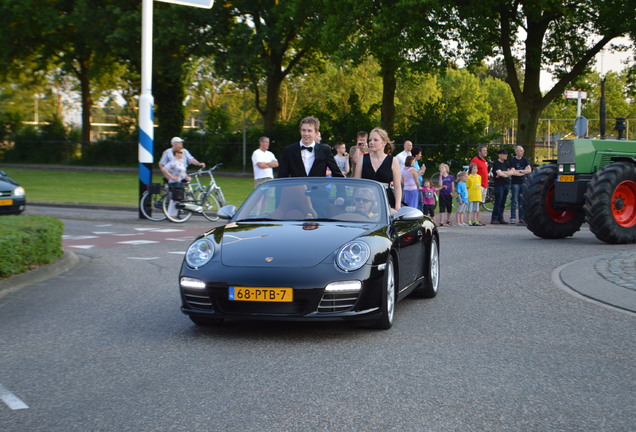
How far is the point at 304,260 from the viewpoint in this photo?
661 centimetres

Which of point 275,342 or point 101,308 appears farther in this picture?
point 101,308

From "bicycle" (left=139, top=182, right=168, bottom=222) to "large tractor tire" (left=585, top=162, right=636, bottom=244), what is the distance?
928cm

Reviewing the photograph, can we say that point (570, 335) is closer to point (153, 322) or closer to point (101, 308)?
point (153, 322)

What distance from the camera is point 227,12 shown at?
141 feet

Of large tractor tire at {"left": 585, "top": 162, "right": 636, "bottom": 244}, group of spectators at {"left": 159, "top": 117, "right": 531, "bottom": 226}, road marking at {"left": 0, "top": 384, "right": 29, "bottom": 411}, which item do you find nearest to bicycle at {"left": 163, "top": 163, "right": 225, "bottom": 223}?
group of spectators at {"left": 159, "top": 117, "right": 531, "bottom": 226}

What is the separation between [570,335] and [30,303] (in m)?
5.07

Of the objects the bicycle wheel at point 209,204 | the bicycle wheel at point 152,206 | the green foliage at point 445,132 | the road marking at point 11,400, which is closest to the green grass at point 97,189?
the bicycle wheel at point 209,204

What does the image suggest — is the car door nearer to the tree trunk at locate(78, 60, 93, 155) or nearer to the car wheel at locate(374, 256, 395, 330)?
the car wheel at locate(374, 256, 395, 330)

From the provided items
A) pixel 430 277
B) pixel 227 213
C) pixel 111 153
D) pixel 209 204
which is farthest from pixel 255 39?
pixel 227 213

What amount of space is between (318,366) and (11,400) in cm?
194

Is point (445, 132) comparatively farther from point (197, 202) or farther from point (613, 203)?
point (613, 203)

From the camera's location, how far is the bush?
9.41 m

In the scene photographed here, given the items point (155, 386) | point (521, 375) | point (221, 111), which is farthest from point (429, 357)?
point (221, 111)

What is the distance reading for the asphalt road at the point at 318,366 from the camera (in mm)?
4566
